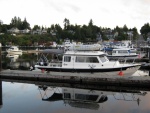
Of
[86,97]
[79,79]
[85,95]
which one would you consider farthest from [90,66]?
[86,97]

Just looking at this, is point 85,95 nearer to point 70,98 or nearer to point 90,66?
point 70,98

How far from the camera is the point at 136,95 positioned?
77.5 feet

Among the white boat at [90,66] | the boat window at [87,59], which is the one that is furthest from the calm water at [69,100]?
the boat window at [87,59]

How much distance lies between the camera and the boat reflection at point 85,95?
22042 millimetres

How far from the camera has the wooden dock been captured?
25281mm

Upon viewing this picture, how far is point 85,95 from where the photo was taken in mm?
24359

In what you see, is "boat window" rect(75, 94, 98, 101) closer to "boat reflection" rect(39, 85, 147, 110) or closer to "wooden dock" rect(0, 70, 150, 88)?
"boat reflection" rect(39, 85, 147, 110)

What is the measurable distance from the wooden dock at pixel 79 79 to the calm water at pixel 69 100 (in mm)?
699

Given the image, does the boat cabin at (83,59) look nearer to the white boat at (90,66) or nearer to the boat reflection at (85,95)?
the white boat at (90,66)

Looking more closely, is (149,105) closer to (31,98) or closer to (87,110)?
(87,110)

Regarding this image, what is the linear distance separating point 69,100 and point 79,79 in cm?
446

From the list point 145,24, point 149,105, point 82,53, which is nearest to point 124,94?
point 149,105

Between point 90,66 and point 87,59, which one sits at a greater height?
point 87,59

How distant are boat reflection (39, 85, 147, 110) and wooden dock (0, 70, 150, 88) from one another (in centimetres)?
88
